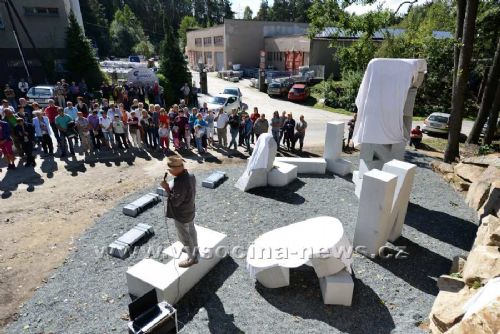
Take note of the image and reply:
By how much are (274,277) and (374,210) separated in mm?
2293

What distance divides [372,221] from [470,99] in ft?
86.2

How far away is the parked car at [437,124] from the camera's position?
18.5m

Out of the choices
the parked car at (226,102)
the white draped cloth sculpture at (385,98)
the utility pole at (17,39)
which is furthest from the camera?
the utility pole at (17,39)

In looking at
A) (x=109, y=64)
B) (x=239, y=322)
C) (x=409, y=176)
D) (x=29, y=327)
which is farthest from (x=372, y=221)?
(x=109, y=64)

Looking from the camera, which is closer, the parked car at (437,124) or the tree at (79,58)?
the parked car at (437,124)

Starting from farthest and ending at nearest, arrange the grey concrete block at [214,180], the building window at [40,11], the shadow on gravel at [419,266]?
the building window at [40,11], the grey concrete block at [214,180], the shadow on gravel at [419,266]

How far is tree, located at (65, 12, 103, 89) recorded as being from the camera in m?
24.3

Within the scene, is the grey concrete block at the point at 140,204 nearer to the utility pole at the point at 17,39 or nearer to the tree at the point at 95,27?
the utility pole at the point at 17,39

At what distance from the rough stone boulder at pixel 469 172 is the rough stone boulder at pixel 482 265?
16.4ft

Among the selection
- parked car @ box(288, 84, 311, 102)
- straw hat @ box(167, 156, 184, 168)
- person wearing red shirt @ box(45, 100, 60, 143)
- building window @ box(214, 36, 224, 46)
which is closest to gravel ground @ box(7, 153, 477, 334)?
straw hat @ box(167, 156, 184, 168)

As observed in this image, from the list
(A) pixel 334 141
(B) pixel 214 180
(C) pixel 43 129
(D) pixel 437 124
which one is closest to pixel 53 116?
(C) pixel 43 129

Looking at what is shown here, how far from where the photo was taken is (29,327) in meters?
4.84

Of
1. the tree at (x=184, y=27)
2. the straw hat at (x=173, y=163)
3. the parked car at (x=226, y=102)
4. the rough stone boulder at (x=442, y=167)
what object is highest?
→ the tree at (x=184, y=27)

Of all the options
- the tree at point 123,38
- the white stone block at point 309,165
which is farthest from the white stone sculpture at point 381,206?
the tree at point 123,38
